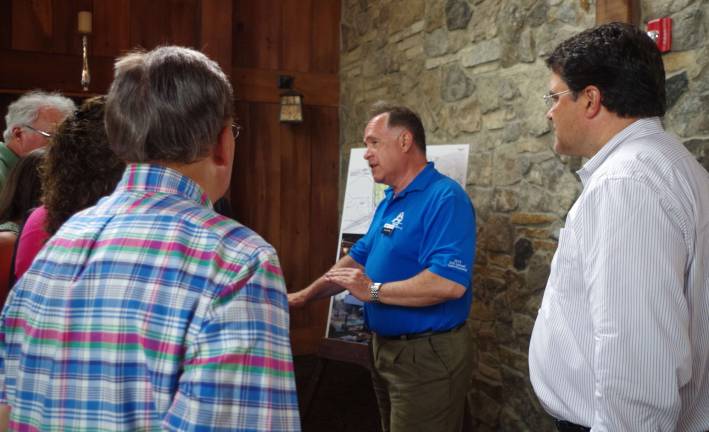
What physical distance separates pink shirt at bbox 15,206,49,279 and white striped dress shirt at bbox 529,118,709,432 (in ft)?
4.22

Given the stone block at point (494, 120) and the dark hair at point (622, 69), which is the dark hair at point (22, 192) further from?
the stone block at point (494, 120)

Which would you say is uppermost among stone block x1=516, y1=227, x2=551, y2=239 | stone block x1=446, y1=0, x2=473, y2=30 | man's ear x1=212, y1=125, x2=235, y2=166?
stone block x1=446, y1=0, x2=473, y2=30

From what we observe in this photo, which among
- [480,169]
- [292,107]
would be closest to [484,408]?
[480,169]

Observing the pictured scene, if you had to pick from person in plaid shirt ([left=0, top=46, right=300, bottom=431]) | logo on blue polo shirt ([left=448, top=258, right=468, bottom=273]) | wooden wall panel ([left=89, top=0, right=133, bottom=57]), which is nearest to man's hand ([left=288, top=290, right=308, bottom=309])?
logo on blue polo shirt ([left=448, top=258, right=468, bottom=273])

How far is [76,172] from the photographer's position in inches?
55.1

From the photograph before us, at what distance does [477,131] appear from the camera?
131 inches

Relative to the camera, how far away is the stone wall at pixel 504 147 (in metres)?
2.79

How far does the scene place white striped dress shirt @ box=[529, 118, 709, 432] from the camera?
1176 millimetres

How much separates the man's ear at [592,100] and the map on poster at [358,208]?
1.57 metres

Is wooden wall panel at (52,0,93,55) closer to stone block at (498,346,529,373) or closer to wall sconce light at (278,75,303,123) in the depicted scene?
wall sconce light at (278,75,303,123)

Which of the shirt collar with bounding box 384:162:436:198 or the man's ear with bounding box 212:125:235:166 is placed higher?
the man's ear with bounding box 212:125:235:166

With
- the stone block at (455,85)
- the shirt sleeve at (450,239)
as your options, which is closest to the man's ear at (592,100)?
the shirt sleeve at (450,239)

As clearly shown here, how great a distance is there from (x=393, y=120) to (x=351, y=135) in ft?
7.54

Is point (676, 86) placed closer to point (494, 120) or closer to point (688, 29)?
point (688, 29)
